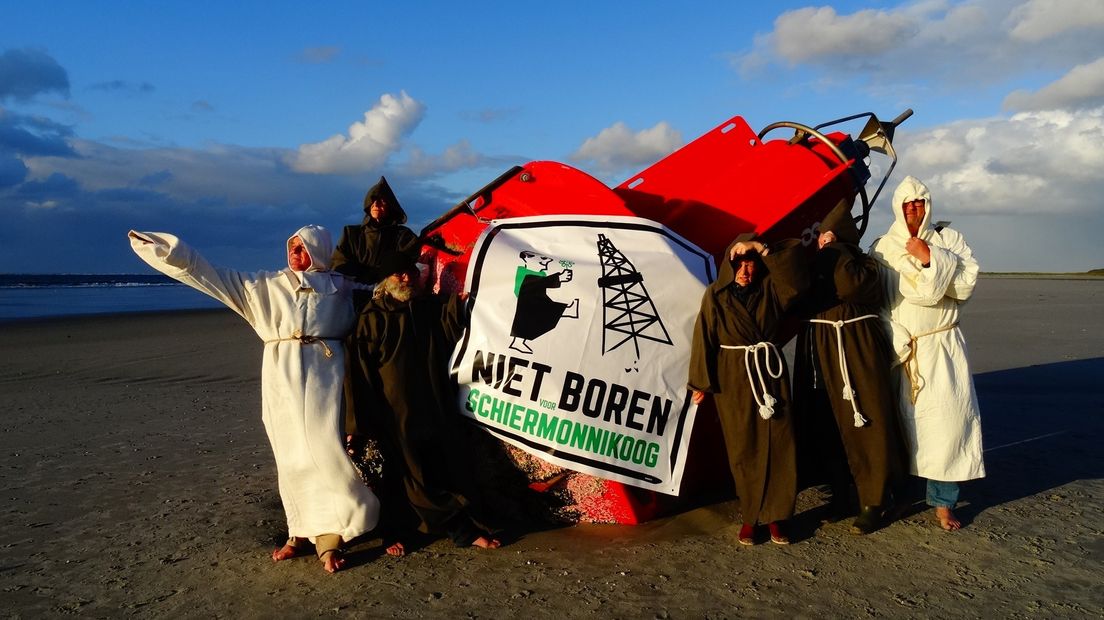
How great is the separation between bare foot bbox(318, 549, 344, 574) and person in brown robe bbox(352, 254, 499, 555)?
318 millimetres

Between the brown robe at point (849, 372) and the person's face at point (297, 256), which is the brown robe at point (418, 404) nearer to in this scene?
the person's face at point (297, 256)

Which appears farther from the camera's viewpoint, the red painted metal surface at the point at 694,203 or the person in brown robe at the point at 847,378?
the red painted metal surface at the point at 694,203

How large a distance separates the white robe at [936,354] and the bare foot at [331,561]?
11.8 feet

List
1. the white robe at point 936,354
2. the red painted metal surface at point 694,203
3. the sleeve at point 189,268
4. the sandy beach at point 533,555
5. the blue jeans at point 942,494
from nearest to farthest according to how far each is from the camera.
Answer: the sandy beach at point 533,555
the sleeve at point 189,268
the white robe at point 936,354
the blue jeans at point 942,494
the red painted metal surface at point 694,203

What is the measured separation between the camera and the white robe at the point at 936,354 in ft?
15.7

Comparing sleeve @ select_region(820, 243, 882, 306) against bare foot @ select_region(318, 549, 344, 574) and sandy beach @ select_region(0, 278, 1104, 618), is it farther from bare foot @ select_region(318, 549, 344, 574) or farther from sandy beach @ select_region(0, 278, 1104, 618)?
bare foot @ select_region(318, 549, 344, 574)

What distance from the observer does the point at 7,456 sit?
24.1 ft

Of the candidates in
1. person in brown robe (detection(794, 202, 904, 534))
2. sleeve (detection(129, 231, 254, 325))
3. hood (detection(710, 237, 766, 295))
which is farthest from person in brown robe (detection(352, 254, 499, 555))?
person in brown robe (detection(794, 202, 904, 534))

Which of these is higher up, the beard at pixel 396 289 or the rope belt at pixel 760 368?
the beard at pixel 396 289

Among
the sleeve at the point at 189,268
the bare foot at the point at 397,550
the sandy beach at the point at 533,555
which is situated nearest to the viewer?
the sandy beach at the point at 533,555

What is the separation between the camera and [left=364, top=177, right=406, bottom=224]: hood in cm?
508

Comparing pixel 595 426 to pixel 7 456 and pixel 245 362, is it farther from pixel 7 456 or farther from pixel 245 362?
pixel 245 362

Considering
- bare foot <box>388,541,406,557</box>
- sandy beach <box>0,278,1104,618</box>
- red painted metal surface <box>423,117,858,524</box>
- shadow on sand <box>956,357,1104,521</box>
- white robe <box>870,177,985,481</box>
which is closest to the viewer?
sandy beach <box>0,278,1104,618</box>

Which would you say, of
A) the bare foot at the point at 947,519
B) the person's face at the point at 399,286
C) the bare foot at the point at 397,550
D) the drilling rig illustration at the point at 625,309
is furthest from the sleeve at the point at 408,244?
the bare foot at the point at 947,519
